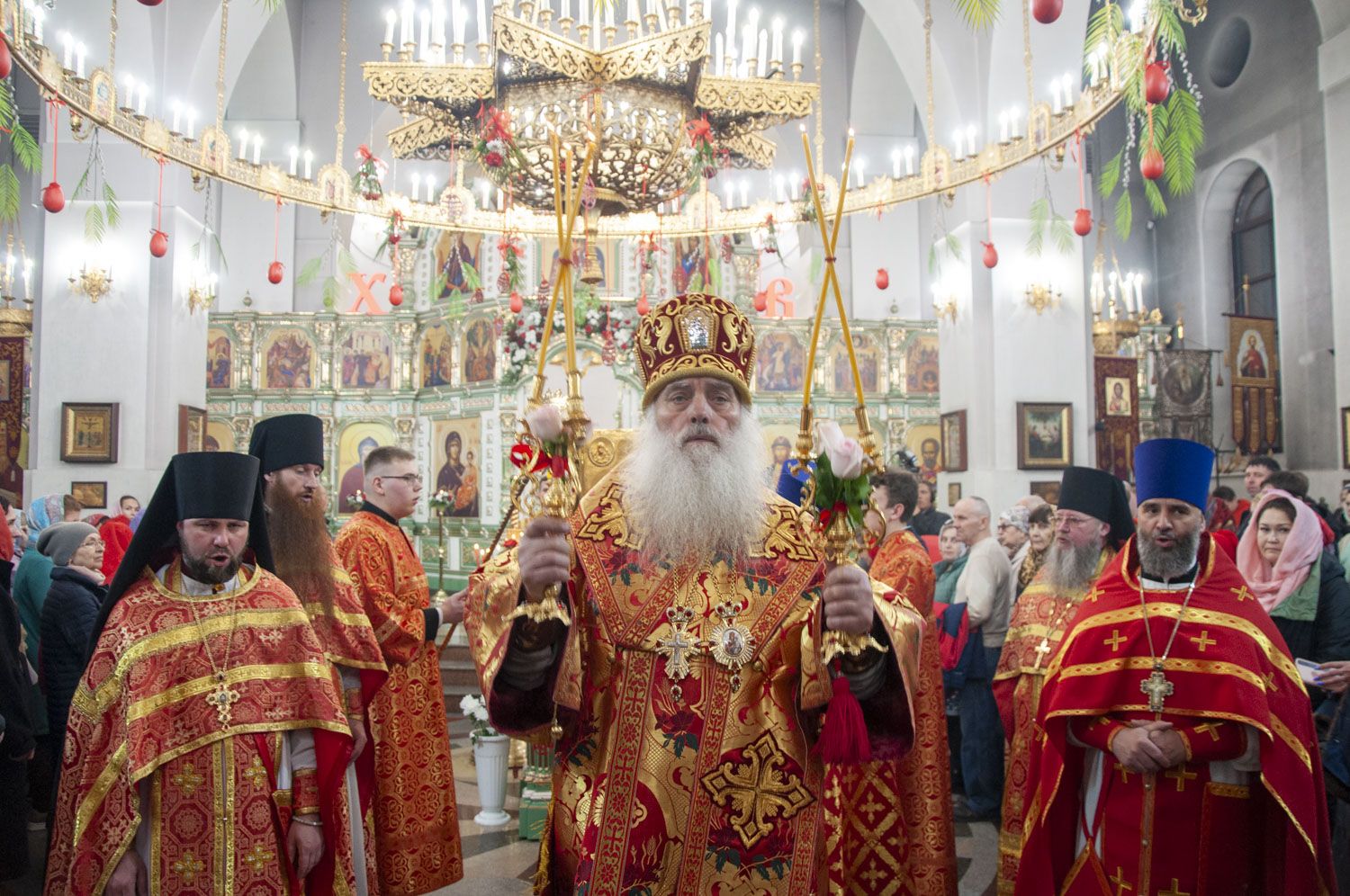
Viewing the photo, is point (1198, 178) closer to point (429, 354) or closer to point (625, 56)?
point (429, 354)

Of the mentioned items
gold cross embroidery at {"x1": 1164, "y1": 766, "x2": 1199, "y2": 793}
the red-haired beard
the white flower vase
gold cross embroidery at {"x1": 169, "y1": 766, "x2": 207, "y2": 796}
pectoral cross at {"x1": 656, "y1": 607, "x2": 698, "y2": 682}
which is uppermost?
the red-haired beard

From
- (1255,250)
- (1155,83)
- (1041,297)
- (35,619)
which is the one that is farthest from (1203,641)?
(1255,250)

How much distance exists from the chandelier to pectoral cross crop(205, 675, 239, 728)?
431 cm

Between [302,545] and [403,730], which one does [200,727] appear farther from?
[403,730]

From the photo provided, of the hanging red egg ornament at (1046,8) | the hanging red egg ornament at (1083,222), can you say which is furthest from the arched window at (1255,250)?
the hanging red egg ornament at (1046,8)

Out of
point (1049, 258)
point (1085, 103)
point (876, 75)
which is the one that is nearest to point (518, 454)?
point (1085, 103)

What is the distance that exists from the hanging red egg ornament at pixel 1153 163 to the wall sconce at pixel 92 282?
9.70 metres

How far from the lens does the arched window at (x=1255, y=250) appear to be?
54.0ft

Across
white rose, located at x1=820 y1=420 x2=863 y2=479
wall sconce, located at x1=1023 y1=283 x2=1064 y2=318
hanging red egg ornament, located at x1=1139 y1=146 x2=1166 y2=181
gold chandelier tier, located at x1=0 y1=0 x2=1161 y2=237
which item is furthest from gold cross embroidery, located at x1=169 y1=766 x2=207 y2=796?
wall sconce, located at x1=1023 y1=283 x2=1064 y2=318

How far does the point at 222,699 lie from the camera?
8.94ft

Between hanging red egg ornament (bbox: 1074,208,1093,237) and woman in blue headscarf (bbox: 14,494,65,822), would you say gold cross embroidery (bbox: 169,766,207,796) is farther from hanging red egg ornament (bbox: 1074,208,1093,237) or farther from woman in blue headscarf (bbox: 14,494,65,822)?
hanging red egg ornament (bbox: 1074,208,1093,237)

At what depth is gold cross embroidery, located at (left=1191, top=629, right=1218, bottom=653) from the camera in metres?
2.95

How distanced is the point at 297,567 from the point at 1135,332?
45.8 feet

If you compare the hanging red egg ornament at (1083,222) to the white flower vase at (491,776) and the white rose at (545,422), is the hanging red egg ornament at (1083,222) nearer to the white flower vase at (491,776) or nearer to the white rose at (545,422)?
the white flower vase at (491,776)
